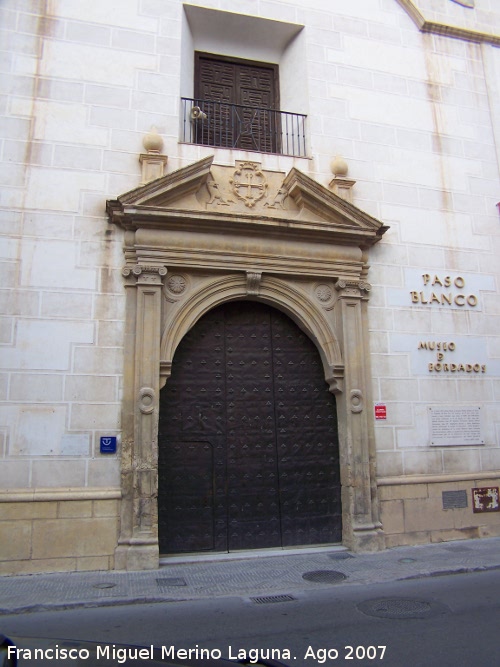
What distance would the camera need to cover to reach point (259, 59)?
10.5 metres

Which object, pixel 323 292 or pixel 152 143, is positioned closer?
pixel 152 143

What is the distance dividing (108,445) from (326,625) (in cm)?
378

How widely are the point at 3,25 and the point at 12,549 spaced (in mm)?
7689

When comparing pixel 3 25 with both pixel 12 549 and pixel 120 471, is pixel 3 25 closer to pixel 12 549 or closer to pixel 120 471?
pixel 120 471

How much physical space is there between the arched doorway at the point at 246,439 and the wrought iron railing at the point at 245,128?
2994 millimetres

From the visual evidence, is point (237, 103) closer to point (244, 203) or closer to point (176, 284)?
point (244, 203)

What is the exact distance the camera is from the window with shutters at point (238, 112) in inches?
375

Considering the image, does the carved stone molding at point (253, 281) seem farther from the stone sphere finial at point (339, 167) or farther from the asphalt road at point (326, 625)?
the asphalt road at point (326, 625)

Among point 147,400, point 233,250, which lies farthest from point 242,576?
point 233,250

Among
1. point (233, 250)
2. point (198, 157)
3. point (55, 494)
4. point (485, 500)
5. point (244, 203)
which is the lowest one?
point (485, 500)

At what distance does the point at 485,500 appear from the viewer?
8906mm

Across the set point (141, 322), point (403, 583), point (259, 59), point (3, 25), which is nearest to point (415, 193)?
point (259, 59)

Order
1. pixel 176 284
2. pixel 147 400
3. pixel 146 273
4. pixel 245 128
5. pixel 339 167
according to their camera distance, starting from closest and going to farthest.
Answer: pixel 147 400 → pixel 146 273 → pixel 176 284 → pixel 339 167 → pixel 245 128

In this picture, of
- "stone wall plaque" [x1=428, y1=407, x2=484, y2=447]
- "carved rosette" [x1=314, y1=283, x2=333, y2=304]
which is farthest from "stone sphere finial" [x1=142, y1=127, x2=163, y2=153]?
"stone wall plaque" [x1=428, y1=407, x2=484, y2=447]
